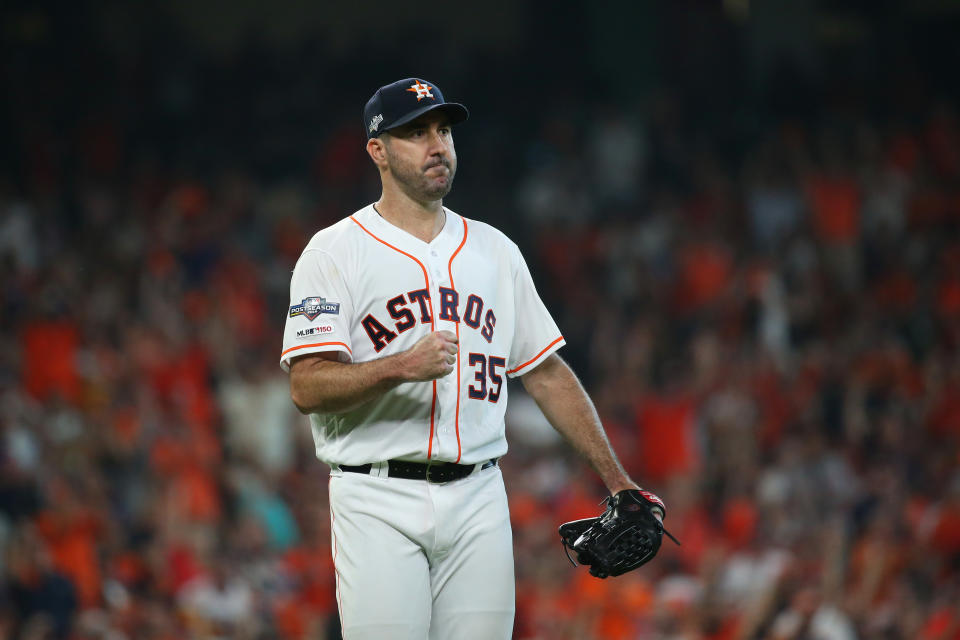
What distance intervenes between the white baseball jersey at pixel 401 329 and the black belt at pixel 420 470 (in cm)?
3

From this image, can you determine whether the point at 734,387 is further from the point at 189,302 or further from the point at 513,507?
the point at 189,302

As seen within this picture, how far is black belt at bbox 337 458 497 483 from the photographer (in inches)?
142

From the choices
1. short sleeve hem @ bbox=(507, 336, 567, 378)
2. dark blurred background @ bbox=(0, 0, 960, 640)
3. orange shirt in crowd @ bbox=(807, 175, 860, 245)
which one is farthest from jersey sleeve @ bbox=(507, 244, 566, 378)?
orange shirt in crowd @ bbox=(807, 175, 860, 245)

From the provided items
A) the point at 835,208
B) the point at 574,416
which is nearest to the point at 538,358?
the point at 574,416

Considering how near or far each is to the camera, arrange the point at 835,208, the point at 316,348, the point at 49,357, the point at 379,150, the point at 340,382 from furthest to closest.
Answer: the point at 835,208 < the point at 49,357 < the point at 379,150 < the point at 316,348 < the point at 340,382

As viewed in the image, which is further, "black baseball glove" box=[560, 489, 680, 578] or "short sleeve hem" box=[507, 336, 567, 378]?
"short sleeve hem" box=[507, 336, 567, 378]

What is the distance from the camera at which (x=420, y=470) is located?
3613mm

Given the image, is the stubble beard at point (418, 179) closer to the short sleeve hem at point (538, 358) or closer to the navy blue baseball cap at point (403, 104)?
the navy blue baseball cap at point (403, 104)

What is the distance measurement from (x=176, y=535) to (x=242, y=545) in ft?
1.55

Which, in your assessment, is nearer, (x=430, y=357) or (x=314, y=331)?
(x=430, y=357)

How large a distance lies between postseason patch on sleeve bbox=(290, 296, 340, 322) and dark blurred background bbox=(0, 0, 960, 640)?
423cm

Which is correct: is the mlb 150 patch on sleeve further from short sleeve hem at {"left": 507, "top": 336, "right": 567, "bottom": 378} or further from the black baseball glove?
the black baseball glove

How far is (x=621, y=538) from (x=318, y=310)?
3.52 feet

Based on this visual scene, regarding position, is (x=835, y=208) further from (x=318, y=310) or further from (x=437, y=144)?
(x=318, y=310)
